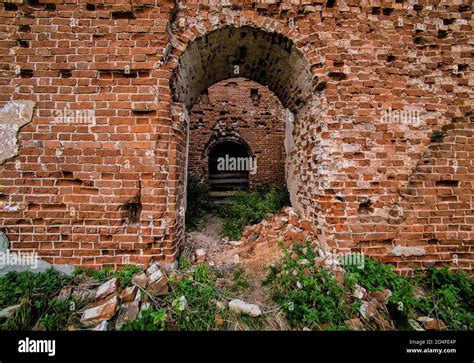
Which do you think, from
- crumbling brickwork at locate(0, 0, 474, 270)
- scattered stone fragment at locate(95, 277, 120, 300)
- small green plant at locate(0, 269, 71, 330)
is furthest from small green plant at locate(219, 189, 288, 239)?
small green plant at locate(0, 269, 71, 330)

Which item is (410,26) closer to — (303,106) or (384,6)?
(384,6)

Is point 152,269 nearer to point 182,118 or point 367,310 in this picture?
point 182,118

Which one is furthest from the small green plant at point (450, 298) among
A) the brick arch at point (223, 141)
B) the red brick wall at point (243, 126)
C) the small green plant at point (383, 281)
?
the brick arch at point (223, 141)

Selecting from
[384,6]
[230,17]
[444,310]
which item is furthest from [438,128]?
[230,17]

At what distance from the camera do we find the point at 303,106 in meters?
3.15

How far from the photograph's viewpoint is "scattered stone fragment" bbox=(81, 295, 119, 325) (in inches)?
71.4

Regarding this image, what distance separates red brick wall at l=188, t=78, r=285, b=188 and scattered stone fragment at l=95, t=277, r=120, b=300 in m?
5.02

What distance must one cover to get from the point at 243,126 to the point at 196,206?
12.0 ft

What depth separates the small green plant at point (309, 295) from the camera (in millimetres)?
1878

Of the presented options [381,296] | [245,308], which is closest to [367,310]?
[381,296]

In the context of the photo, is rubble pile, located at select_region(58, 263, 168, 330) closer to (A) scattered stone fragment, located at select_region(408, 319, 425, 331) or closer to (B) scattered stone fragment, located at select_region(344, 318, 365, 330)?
(B) scattered stone fragment, located at select_region(344, 318, 365, 330)

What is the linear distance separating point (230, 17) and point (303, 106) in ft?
5.22
